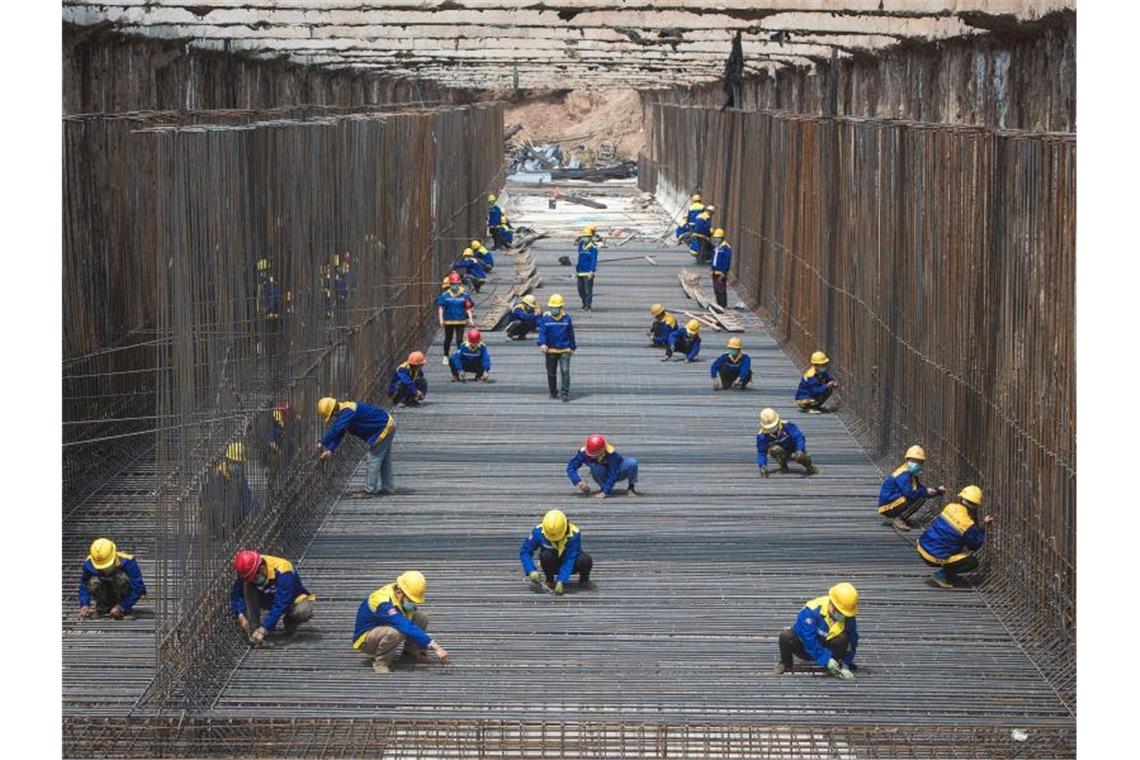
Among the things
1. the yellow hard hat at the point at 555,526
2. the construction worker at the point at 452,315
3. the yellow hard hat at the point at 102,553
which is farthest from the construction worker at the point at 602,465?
the construction worker at the point at 452,315

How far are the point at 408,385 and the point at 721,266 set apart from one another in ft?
30.0

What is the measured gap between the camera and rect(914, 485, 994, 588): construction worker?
45.8 ft

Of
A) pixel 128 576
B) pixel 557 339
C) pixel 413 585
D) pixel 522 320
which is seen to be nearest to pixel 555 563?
pixel 413 585

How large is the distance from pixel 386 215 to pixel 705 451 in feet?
18.7

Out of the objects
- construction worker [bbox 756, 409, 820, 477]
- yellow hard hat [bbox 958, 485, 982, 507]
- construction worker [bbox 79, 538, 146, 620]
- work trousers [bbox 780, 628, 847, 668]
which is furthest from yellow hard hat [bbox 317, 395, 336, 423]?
work trousers [bbox 780, 628, 847, 668]

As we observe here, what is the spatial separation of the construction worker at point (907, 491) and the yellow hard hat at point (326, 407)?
5.30 meters

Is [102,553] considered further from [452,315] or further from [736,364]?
[452,315]

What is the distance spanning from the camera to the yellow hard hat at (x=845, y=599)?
11.9 metres

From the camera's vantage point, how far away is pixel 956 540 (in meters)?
14.0

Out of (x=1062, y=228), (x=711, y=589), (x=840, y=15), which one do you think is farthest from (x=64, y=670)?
(x=840, y=15)

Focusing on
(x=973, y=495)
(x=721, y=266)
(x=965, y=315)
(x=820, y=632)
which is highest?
(x=965, y=315)

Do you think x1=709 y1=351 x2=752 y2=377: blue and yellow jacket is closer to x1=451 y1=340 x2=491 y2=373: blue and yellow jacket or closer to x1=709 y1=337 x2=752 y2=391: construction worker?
x1=709 y1=337 x2=752 y2=391: construction worker

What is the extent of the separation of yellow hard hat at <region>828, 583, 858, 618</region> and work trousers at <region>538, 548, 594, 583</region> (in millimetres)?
2566

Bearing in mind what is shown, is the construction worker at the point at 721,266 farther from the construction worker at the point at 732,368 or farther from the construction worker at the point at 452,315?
the construction worker at the point at 732,368
